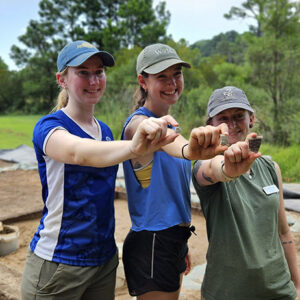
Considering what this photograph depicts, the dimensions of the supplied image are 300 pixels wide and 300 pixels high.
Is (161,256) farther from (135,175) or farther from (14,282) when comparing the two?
(14,282)

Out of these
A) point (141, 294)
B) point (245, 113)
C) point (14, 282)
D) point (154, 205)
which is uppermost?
point (245, 113)

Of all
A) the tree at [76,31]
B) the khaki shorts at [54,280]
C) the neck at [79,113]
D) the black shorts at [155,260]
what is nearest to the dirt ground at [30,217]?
the black shorts at [155,260]

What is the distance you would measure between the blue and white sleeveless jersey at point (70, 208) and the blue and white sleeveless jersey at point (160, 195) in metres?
0.22

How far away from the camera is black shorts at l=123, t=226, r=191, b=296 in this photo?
1.61 meters

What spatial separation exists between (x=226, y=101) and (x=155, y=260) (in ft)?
2.42

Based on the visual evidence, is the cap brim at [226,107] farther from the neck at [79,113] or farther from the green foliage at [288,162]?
the green foliage at [288,162]

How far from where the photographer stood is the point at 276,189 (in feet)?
4.87

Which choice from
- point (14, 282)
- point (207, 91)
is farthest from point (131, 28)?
point (14, 282)

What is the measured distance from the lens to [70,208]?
4.66 feet

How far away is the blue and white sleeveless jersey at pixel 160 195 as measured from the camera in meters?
1.60

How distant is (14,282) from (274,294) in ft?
5.97

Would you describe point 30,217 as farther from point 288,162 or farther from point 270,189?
point 288,162

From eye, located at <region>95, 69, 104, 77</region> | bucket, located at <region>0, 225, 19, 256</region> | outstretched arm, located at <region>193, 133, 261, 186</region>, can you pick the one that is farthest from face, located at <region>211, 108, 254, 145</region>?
bucket, located at <region>0, 225, 19, 256</region>

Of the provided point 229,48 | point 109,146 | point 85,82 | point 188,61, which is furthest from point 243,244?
point 229,48
